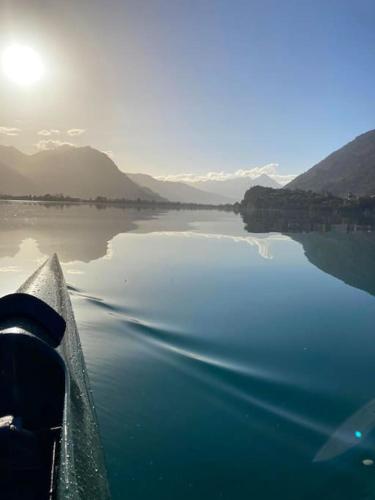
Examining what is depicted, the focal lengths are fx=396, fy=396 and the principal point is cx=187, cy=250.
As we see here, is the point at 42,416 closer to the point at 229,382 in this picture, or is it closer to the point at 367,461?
the point at 229,382

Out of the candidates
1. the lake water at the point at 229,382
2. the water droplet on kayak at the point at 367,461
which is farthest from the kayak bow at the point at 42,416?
the water droplet on kayak at the point at 367,461

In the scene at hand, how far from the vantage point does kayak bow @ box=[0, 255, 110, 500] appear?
477 centimetres

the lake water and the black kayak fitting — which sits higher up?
the black kayak fitting

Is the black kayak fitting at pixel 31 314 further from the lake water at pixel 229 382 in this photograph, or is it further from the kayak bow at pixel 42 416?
the lake water at pixel 229 382

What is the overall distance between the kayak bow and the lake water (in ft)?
3.46

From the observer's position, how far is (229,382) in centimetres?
905

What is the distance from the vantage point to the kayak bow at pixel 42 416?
477 cm

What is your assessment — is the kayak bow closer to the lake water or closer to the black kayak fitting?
the black kayak fitting

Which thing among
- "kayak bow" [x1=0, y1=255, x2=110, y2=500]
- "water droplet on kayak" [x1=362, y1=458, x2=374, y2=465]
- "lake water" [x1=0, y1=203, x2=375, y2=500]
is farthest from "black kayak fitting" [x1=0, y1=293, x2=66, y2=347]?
"water droplet on kayak" [x1=362, y1=458, x2=374, y2=465]

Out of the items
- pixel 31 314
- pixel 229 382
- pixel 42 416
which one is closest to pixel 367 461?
pixel 229 382

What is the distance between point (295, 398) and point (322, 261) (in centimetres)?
2192

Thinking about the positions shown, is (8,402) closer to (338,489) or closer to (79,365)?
(79,365)

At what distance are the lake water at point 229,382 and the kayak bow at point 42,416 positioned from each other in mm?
1053

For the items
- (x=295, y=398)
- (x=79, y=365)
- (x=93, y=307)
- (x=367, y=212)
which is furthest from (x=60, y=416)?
(x=367, y=212)
